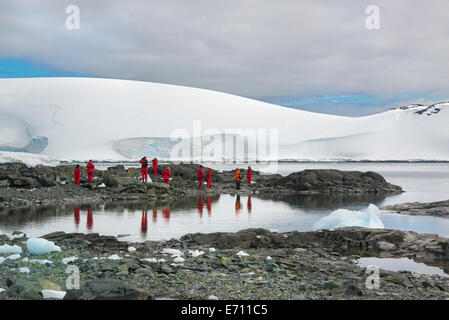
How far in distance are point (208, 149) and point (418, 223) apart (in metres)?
39.7

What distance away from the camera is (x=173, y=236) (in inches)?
358

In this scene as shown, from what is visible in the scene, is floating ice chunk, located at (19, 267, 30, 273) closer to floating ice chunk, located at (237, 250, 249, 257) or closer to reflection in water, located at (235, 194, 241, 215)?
floating ice chunk, located at (237, 250, 249, 257)

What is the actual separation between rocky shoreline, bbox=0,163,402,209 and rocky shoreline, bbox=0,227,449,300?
7.81m

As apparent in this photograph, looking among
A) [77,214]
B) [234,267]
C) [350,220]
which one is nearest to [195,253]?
[234,267]

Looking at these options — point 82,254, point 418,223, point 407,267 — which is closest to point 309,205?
point 418,223

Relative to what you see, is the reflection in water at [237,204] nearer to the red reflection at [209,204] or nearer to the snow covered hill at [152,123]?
the red reflection at [209,204]

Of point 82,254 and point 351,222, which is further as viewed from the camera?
point 351,222

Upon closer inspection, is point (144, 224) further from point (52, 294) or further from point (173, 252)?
point (52, 294)

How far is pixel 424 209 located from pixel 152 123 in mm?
40568

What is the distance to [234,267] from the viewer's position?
5895 millimetres

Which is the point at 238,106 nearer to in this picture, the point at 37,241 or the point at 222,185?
the point at 222,185

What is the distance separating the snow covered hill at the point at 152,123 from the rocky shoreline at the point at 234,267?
1550 inches

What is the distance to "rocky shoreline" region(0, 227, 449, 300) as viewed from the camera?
473 cm
